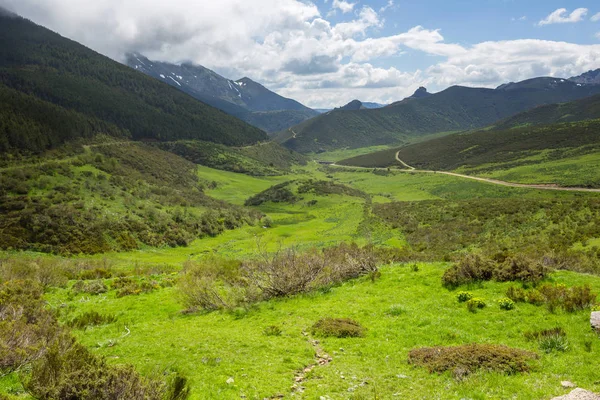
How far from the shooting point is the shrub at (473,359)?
10.2 m

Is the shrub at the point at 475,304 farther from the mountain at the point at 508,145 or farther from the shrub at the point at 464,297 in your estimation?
the mountain at the point at 508,145

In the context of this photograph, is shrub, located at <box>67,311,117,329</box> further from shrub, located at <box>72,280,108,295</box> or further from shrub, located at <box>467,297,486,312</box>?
shrub, located at <box>467,297,486,312</box>

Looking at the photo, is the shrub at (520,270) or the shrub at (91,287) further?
the shrub at (91,287)

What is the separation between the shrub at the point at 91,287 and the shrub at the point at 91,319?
19.1ft

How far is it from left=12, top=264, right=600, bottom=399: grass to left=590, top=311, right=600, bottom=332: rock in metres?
0.34

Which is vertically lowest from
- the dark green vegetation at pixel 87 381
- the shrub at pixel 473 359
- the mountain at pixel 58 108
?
the shrub at pixel 473 359

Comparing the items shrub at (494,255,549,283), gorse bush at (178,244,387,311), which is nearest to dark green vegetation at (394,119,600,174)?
shrub at (494,255,549,283)

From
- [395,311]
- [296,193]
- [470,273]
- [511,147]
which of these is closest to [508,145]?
[511,147]

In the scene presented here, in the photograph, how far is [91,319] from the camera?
19531 mm

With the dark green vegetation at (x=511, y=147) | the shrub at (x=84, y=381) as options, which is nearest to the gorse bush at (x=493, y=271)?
the shrub at (x=84, y=381)

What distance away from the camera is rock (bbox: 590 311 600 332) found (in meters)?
11.8

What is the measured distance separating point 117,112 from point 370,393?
627ft

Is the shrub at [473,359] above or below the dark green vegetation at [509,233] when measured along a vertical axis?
above

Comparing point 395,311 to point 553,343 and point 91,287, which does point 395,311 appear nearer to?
point 553,343
